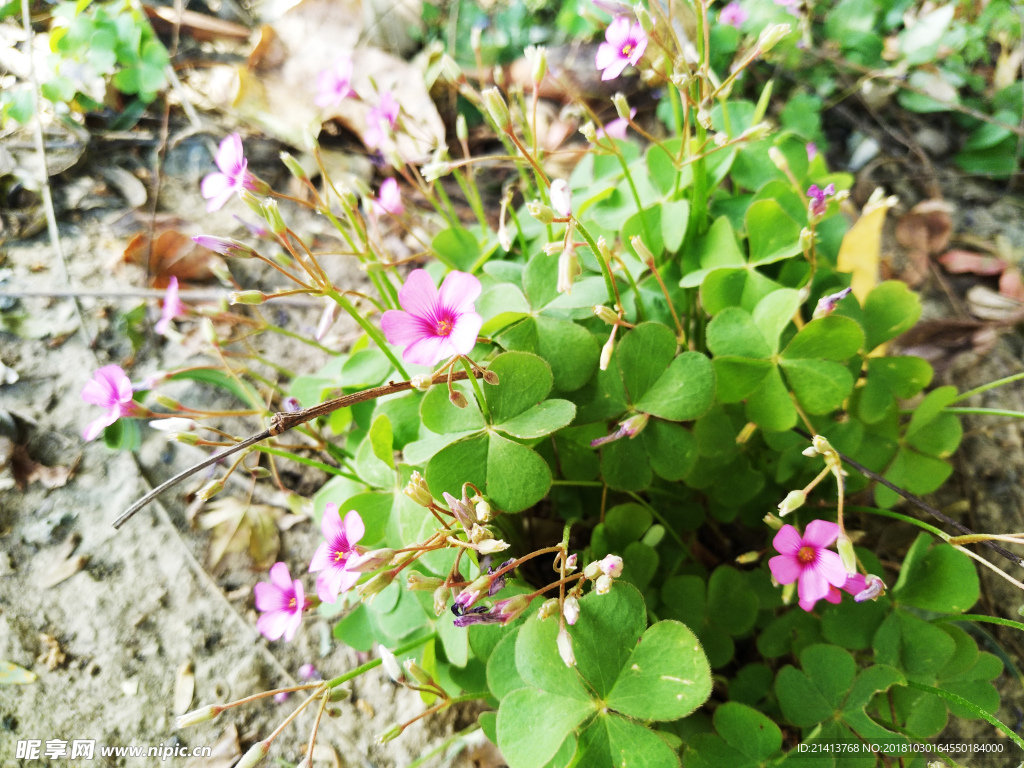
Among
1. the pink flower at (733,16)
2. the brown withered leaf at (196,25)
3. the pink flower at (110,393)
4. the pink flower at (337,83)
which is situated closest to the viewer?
the pink flower at (110,393)

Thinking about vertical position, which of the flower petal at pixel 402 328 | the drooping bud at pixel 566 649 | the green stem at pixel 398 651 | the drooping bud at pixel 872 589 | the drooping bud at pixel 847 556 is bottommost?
the green stem at pixel 398 651

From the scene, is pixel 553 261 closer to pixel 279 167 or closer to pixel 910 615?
pixel 910 615

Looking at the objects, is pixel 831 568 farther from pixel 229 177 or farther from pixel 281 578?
pixel 229 177

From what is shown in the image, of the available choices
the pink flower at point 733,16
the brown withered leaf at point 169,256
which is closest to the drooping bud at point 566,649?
the brown withered leaf at point 169,256

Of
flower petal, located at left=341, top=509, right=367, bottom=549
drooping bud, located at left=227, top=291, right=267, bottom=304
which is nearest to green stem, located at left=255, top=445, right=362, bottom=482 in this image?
flower petal, located at left=341, top=509, right=367, bottom=549

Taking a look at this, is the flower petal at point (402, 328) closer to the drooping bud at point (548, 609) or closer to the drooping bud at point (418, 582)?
the drooping bud at point (418, 582)

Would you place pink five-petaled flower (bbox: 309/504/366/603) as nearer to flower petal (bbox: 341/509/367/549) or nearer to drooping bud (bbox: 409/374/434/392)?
flower petal (bbox: 341/509/367/549)
